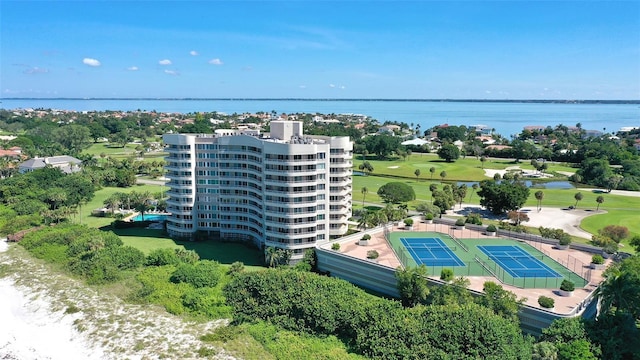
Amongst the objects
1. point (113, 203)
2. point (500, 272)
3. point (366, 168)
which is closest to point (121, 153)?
point (113, 203)

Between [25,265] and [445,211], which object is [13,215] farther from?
[445,211]

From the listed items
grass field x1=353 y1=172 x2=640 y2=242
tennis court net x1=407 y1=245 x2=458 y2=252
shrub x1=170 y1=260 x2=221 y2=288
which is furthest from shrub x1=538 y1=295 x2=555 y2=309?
grass field x1=353 y1=172 x2=640 y2=242

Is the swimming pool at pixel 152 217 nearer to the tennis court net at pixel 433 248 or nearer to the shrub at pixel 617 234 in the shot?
the tennis court net at pixel 433 248

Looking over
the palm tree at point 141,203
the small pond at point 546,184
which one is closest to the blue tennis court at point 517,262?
the palm tree at point 141,203

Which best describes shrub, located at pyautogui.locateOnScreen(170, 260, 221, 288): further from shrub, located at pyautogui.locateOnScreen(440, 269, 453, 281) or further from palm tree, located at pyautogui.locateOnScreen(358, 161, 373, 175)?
palm tree, located at pyautogui.locateOnScreen(358, 161, 373, 175)

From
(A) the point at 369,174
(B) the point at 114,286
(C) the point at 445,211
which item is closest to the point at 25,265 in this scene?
(B) the point at 114,286

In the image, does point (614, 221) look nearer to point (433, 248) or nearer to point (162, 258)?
point (433, 248)
